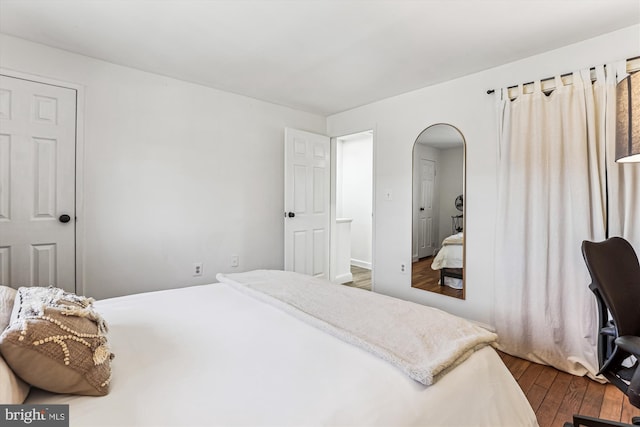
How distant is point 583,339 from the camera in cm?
207

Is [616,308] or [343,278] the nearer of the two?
[616,308]

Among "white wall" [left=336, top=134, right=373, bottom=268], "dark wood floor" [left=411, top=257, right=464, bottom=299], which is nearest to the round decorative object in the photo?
"dark wood floor" [left=411, top=257, right=464, bottom=299]

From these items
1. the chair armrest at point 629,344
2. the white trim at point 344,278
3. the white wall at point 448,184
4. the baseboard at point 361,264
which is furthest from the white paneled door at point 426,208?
the baseboard at point 361,264

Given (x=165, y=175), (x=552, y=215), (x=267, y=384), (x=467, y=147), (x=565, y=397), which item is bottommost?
(x=565, y=397)

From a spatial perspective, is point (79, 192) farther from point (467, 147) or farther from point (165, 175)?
point (467, 147)

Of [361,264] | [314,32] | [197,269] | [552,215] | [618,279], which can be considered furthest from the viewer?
[361,264]

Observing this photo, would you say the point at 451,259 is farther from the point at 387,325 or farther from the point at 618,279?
the point at 387,325

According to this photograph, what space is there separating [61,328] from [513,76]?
3201 mm

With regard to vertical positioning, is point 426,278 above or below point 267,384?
below

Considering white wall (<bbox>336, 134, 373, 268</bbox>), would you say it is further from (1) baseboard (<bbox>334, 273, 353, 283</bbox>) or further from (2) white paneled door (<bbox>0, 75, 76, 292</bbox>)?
(2) white paneled door (<bbox>0, 75, 76, 292</bbox>)

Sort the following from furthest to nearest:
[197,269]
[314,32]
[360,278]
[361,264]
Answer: [361,264] < [360,278] < [197,269] < [314,32]

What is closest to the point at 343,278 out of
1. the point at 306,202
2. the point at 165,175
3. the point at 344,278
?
the point at 344,278

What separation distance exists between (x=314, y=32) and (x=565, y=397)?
9.39 feet

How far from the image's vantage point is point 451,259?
2.94 meters
